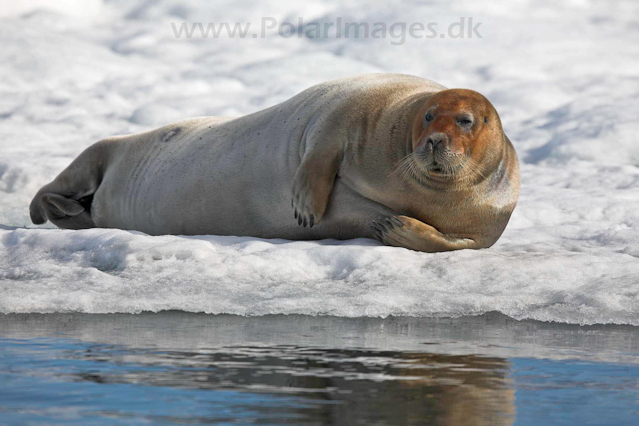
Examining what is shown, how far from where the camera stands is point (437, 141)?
4742 millimetres

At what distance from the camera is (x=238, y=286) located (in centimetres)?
403

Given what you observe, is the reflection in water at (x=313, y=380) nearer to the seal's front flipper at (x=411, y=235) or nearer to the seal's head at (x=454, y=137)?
the seal's head at (x=454, y=137)

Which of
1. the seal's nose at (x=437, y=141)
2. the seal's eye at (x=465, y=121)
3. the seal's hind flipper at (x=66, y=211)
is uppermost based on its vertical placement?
the seal's eye at (x=465, y=121)

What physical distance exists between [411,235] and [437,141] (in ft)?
1.78

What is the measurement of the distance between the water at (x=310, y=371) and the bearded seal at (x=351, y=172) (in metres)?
1.53

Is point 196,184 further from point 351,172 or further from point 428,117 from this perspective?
point 428,117

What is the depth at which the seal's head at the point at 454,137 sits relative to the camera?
4.77m

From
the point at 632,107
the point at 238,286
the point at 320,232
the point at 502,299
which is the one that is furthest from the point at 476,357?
the point at 632,107

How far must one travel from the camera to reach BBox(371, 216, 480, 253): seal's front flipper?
→ 502cm

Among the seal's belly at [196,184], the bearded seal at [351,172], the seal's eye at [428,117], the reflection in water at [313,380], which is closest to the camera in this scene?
the reflection in water at [313,380]

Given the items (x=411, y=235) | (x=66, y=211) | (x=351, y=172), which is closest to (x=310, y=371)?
(x=411, y=235)

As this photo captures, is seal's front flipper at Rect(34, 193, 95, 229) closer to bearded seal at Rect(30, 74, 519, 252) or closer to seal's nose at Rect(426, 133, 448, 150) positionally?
bearded seal at Rect(30, 74, 519, 252)

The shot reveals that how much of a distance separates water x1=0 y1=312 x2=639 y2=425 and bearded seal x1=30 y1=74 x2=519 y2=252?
153 cm

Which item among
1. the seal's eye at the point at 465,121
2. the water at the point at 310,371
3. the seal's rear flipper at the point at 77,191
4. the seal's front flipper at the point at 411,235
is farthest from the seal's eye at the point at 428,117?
the seal's rear flipper at the point at 77,191
